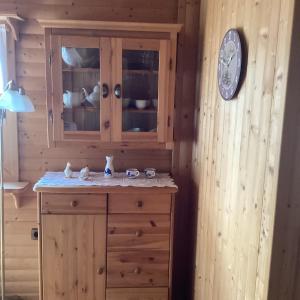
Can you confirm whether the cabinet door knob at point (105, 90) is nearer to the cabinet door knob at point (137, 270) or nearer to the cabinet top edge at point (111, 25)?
the cabinet top edge at point (111, 25)

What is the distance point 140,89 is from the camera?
211 centimetres

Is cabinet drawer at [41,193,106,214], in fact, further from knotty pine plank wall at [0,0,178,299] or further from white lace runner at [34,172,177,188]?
knotty pine plank wall at [0,0,178,299]

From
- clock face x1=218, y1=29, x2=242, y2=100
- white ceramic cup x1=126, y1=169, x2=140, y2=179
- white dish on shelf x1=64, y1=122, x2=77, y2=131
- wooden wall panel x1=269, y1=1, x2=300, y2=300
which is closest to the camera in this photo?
wooden wall panel x1=269, y1=1, x2=300, y2=300

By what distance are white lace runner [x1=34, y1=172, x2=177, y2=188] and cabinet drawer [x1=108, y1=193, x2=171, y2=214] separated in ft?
0.22

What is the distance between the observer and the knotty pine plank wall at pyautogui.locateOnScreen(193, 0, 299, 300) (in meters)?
1.07

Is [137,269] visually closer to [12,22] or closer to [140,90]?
[140,90]

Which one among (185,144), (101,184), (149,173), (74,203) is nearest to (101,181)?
(101,184)

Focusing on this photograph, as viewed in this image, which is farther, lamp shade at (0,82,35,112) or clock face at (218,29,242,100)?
lamp shade at (0,82,35,112)

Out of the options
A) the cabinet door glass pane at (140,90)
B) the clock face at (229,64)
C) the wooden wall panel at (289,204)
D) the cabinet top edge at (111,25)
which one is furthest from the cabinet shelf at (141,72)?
the wooden wall panel at (289,204)

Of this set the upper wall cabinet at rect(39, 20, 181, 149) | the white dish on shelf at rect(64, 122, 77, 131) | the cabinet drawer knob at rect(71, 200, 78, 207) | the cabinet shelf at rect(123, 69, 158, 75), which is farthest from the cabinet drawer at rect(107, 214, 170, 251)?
the cabinet shelf at rect(123, 69, 158, 75)

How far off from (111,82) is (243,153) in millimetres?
1033

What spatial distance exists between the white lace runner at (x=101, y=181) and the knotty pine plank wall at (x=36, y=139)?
15 cm

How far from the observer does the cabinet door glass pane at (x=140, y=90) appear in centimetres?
206

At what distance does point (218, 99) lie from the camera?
1.73 m
